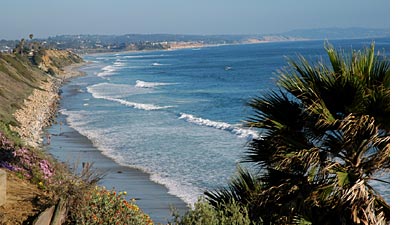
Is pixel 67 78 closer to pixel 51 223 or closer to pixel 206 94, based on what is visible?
pixel 206 94

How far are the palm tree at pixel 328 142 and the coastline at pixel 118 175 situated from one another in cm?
384

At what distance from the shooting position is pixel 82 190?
751 cm

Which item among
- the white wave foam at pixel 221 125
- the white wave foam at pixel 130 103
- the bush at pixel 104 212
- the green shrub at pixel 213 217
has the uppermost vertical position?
the green shrub at pixel 213 217

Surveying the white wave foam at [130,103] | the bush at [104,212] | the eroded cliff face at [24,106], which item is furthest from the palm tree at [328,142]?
the white wave foam at [130,103]

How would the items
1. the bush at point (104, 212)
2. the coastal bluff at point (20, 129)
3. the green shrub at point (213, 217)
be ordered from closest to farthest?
the green shrub at point (213, 217) < the bush at point (104, 212) < the coastal bluff at point (20, 129)

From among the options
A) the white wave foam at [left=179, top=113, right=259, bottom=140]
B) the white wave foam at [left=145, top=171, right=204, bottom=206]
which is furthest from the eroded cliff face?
the white wave foam at [left=179, top=113, right=259, bottom=140]

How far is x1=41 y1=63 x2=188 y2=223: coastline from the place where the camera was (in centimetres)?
1394

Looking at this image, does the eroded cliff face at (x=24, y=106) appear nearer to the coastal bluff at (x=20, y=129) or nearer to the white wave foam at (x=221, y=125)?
the coastal bluff at (x=20, y=129)

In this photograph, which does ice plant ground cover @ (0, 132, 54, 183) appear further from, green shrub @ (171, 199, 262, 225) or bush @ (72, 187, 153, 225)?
green shrub @ (171, 199, 262, 225)

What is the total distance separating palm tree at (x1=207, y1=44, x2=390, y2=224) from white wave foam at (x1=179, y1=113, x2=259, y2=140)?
1933 centimetres

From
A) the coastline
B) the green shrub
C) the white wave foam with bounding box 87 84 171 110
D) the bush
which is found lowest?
the white wave foam with bounding box 87 84 171 110

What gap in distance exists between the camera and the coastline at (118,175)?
13.9 metres

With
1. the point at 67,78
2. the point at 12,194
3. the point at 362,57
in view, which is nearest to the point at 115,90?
the point at 67,78

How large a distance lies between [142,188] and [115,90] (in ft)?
136
